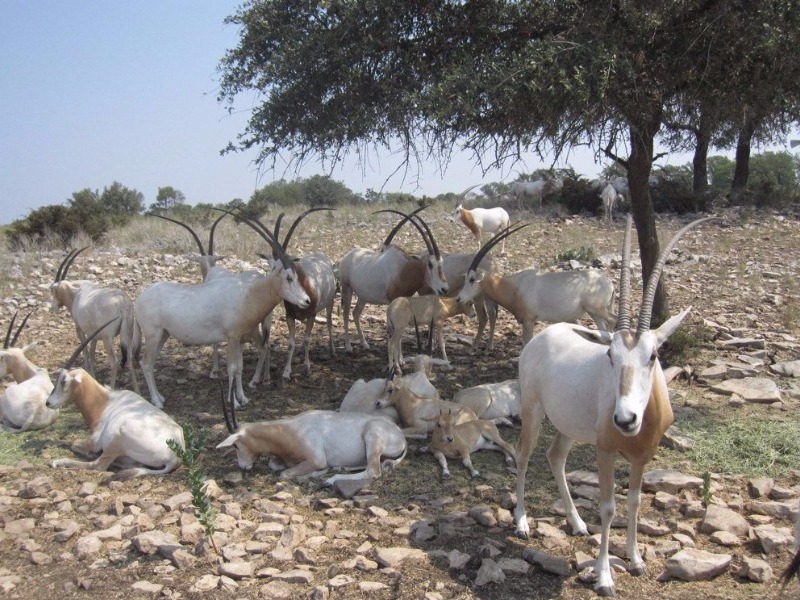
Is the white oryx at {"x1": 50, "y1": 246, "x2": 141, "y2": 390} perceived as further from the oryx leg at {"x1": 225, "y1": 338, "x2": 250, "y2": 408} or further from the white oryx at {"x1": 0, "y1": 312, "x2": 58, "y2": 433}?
the oryx leg at {"x1": 225, "y1": 338, "x2": 250, "y2": 408}

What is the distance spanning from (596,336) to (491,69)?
3309mm

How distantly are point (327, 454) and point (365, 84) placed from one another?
13.4 feet

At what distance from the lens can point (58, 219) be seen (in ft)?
66.0

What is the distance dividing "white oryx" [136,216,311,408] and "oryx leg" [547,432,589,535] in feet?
13.7

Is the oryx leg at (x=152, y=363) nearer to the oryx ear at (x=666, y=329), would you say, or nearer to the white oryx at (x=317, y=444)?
the white oryx at (x=317, y=444)

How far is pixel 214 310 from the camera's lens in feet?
28.9

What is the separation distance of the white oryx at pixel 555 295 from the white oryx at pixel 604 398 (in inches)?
156

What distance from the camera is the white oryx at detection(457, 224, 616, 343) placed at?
9312 mm

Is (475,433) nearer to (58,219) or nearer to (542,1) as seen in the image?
(542,1)

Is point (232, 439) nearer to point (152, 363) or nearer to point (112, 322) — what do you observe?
point (152, 363)

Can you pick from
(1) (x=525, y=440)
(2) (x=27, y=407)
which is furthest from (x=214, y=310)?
(1) (x=525, y=440)

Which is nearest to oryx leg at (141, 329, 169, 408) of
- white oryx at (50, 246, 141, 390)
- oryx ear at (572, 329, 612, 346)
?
white oryx at (50, 246, 141, 390)

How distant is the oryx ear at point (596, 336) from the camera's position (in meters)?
4.71

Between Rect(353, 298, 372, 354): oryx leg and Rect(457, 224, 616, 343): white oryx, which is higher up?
Rect(457, 224, 616, 343): white oryx
